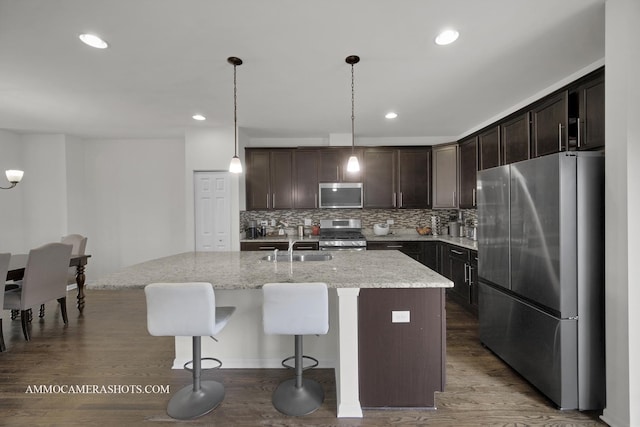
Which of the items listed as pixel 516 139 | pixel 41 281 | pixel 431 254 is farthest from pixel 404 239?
pixel 41 281

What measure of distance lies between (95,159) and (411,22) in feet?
18.0

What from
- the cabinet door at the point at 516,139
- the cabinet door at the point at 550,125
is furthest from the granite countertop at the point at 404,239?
the cabinet door at the point at 550,125

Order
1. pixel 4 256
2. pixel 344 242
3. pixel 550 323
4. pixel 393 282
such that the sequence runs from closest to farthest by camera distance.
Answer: pixel 393 282 → pixel 550 323 → pixel 4 256 → pixel 344 242

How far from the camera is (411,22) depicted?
1.92 m

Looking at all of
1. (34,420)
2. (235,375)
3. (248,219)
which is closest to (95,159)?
(248,219)

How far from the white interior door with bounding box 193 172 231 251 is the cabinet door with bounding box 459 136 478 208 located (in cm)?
346

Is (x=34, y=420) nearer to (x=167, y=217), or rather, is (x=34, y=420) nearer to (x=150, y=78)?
(x=150, y=78)

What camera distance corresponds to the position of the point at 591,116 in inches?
91.4

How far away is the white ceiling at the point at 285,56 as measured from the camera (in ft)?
5.96

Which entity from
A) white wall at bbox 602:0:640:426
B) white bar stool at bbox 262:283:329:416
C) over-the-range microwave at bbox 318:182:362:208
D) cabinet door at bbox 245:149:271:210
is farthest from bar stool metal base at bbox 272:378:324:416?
cabinet door at bbox 245:149:271:210

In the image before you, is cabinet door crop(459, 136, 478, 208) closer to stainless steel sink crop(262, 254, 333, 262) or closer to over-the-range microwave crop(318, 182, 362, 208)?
over-the-range microwave crop(318, 182, 362, 208)

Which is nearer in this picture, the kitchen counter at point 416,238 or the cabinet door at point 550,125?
the cabinet door at point 550,125

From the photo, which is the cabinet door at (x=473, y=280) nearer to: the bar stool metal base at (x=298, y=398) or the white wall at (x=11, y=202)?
the bar stool metal base at (x=298, y=398)

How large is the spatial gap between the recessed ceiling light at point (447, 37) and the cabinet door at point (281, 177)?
9.92 ft
